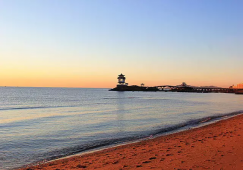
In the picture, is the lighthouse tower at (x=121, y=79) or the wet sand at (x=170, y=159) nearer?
the wet sand at (x=170, y=159)

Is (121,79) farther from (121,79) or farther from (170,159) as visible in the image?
(170,159)

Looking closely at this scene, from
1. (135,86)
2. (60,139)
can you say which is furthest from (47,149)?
(135,86)

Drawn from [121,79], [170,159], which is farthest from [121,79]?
[170,159]

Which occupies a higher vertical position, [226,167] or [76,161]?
[226,167]

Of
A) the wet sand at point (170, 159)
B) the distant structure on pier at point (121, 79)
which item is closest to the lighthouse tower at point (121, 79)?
the distant structure on pier at point (121, 79)

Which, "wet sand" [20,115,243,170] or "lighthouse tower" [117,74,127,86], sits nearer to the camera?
"wet sand" [20,115,243,170]

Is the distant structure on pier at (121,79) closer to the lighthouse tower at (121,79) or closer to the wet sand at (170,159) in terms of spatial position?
the lighthouse tower at (121,79)

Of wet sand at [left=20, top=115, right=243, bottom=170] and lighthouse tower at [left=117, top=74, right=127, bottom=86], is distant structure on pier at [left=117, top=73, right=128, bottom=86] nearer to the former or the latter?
lighthouse tower at [left=117, top=74, right=127, bottom=86]

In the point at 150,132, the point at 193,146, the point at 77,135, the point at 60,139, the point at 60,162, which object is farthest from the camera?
the point at 150,132

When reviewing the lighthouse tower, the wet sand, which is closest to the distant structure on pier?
the lighthouse tower

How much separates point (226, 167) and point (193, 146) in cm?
346

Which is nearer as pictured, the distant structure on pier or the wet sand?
the wet sand

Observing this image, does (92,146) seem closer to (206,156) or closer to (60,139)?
(60,139)

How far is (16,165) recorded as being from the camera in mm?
8602
